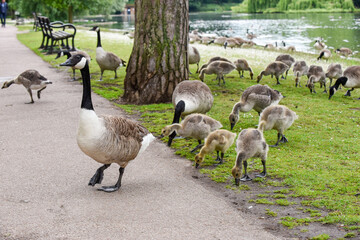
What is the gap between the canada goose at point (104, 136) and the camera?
471cm

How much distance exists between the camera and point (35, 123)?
8328 millimetres

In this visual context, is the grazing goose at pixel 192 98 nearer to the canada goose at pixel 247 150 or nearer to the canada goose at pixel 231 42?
the canada goose at pixel 247 150

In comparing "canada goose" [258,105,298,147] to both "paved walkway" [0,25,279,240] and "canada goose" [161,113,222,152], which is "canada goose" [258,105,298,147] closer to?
"canada goose" [161,113,222,152]

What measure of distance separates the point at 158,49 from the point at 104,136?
5381mm

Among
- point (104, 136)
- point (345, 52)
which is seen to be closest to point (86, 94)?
point (104, 136)

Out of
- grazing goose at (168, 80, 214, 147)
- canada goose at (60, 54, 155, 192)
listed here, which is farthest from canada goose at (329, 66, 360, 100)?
canada goose at (60, 54, 155, 192)

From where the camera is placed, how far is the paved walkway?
13.9 feet

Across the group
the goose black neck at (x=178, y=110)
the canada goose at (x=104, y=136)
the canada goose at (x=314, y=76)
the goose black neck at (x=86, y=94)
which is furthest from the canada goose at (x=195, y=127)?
the canada goose at (x=314, y=76)

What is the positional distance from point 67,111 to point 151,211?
5.31 m

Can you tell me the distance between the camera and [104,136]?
15.7 ft

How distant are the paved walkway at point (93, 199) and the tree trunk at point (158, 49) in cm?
259

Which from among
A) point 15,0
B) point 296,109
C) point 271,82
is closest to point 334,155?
point 296,109

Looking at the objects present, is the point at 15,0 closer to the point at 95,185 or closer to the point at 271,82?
the point at 271,82

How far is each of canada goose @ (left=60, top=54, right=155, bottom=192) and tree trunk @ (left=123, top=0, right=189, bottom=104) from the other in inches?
176
